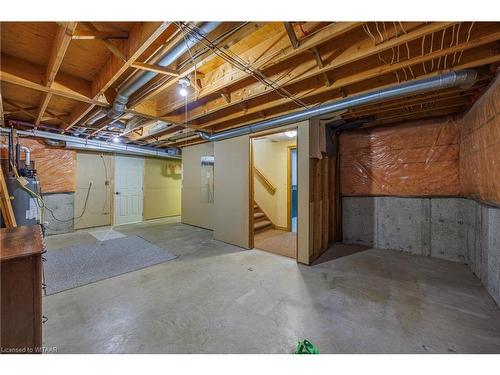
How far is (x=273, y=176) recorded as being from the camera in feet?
17.3

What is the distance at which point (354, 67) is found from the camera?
2.07 m

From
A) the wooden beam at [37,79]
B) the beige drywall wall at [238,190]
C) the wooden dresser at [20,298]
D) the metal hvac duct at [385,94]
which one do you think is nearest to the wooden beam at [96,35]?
the wooden beam at [37,79]

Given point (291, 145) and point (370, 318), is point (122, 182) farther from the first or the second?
point (370, 318)

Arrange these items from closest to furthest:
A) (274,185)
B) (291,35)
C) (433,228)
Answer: (291,35), (433,228), (274,185)

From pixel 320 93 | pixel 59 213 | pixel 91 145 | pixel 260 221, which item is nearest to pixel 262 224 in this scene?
pixel 260 221

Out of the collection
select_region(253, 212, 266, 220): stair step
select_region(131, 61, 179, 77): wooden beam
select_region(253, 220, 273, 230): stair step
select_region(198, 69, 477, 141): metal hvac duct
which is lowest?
select_region(253, 220, 273, 230): stair step

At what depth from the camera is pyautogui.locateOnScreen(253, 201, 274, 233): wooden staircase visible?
4.88 m

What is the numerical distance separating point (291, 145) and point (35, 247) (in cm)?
468

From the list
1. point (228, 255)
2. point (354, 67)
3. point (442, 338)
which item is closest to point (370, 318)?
point (442, 338)

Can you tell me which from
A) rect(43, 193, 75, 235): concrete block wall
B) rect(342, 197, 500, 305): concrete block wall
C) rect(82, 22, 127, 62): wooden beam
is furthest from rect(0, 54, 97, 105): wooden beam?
rect(342, 197, 500, 305): concrete block wall

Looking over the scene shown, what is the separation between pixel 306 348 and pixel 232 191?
2.81 metres

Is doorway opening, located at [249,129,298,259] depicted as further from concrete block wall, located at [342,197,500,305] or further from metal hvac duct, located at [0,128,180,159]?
metal hvac duct, located at [0,128,180,159]

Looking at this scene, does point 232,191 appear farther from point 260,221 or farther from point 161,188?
point 161,188

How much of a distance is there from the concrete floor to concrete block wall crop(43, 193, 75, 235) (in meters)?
3.64
